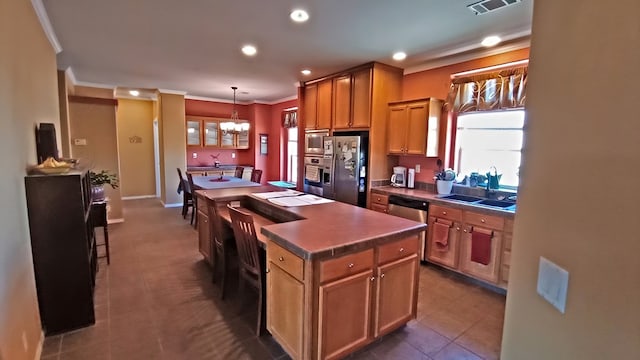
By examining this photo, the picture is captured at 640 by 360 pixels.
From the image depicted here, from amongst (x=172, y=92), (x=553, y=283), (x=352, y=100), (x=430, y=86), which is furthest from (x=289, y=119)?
(x=553, y=283)

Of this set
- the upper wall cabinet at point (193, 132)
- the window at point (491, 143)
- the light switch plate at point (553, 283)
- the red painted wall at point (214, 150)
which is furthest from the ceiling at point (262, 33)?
the red painted wall at point (214, 150)

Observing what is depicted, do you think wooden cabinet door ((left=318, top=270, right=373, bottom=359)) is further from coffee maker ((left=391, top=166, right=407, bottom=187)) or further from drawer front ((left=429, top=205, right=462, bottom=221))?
coffee maker ((left=391, top=166, right=407, bottom=187))

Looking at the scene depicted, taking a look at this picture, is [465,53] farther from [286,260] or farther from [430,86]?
[286,260]

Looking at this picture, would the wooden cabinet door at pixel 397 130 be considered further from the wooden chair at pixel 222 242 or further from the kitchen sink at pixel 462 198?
the wooden chair at pixel 222 242

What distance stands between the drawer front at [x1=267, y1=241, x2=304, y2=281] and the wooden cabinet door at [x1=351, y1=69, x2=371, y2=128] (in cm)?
282

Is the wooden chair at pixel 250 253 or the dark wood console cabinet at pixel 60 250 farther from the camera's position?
the wooden chair at pixel 250 253

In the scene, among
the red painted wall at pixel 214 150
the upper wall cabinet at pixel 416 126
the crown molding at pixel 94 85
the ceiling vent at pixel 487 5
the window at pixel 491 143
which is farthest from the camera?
the red painted wall at pixel 214 150

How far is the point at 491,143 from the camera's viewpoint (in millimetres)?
3910

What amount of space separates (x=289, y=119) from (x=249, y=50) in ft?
12.6

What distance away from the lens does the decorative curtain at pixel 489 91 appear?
341 cm

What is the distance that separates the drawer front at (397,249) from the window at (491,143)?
6.92 ft

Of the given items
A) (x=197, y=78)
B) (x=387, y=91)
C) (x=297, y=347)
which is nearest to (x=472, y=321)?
(x=297, y=347)

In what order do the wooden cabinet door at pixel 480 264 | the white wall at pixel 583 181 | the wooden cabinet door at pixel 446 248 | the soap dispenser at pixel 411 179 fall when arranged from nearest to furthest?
the white wall at pixel 583 181 < the wooden cabinet door at pixel 480 264 < the wooden cabinet door at pixel 446 248 < the soap dispenser at pixel 411 179

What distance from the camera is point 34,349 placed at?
209 centimetres
